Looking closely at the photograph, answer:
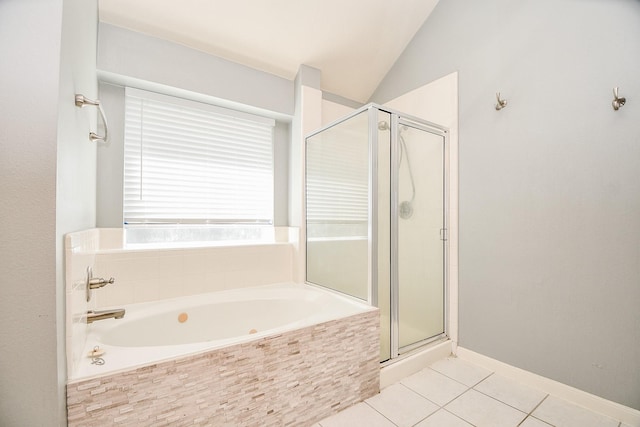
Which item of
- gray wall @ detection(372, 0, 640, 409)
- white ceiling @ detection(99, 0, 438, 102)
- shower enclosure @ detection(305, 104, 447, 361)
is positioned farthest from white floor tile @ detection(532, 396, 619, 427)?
white ceiling @ detection(99, 0, 438, 102)

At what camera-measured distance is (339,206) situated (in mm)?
1996

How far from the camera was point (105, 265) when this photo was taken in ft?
5.36

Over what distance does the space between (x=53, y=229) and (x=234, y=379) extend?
0.87m

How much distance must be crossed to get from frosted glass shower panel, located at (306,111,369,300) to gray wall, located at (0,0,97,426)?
4.75 ft


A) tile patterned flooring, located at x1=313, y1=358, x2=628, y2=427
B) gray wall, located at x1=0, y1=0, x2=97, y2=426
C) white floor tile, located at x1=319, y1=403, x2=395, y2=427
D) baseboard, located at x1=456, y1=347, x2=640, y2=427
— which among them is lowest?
white floor tile, located at x1=319, y1=403, x2=395, y2=427

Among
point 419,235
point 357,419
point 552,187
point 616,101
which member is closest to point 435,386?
point 357,419

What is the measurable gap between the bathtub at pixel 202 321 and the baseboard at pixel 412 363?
1.41 ft

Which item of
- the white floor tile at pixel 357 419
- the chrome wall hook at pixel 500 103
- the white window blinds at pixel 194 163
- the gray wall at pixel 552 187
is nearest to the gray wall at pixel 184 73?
the white window blinds at pixel 194 163

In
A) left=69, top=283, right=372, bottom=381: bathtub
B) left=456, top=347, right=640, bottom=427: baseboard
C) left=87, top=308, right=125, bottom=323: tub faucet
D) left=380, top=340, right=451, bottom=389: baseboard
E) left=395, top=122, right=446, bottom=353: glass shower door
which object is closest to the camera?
left=69, top=283, right=372, bottom=381: bathtub

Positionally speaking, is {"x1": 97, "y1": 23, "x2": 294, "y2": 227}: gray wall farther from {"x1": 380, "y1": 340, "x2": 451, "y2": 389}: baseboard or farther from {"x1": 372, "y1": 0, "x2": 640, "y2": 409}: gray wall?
{"x1": 380, "y1": 340, "x2": 451, "y2": 389}: baseboard

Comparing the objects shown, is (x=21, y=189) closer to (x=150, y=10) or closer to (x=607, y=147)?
(x=150, y=10)

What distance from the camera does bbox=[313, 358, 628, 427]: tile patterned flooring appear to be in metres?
1.31

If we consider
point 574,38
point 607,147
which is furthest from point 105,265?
point 574,38

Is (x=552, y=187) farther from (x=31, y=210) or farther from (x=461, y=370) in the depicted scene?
(x=31, y=210)
